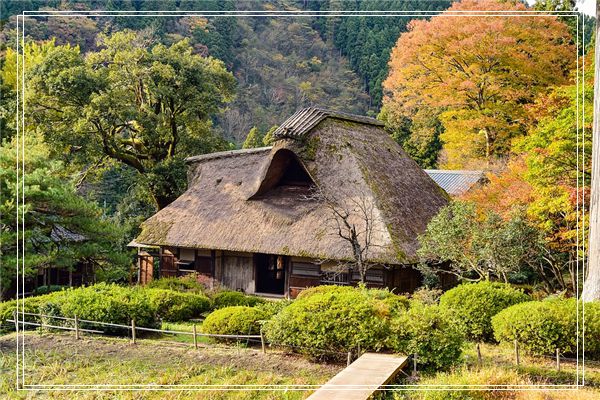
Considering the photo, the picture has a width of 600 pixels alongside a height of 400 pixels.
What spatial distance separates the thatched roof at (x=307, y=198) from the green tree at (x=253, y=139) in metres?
2.94

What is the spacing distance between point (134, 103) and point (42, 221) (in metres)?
9.63

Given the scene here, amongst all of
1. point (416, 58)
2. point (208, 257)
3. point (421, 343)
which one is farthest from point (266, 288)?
point (421, 343)

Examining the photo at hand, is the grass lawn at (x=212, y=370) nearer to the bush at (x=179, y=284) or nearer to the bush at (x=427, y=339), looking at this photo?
the bush at (x=427, y=339)

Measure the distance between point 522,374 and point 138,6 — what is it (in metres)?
21.6

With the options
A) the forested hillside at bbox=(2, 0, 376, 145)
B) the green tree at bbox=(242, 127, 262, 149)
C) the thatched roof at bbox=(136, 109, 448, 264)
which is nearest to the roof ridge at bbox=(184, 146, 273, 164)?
the thatched roof at bbox=(136, 109, 448, 264)

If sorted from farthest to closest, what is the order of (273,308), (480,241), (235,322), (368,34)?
(368,34) → (480,241) → (273,308) → (235,322)

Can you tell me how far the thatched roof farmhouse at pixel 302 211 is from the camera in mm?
18172

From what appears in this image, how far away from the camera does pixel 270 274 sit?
2277 cm

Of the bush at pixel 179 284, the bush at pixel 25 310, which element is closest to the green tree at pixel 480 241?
the bush at pixel 179 284

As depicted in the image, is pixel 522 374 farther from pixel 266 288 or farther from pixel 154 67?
pixel 154 67

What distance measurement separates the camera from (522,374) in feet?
30.4

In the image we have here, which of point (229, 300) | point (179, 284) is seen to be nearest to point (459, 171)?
point (179, 284)

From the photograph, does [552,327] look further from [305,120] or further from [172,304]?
[305,120]

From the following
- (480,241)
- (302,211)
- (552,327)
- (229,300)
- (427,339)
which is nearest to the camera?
(427,339)
